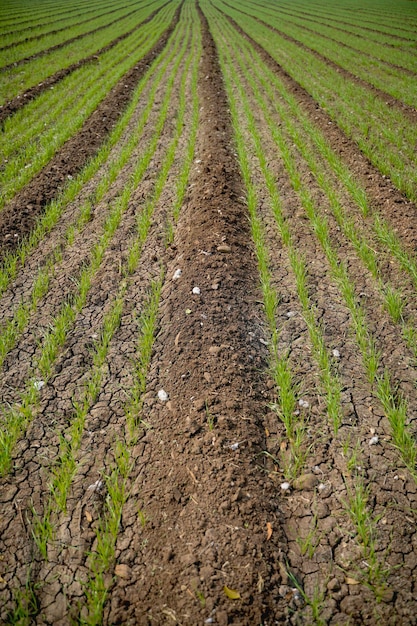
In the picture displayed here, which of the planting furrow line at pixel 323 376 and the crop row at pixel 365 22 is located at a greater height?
the crop row at pixel 365 22

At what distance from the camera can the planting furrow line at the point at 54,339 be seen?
275 cm

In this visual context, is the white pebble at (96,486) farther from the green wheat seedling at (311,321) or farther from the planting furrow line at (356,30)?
the planting furrow line at (356,30)

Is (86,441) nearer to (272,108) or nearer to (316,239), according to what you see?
(316,239)

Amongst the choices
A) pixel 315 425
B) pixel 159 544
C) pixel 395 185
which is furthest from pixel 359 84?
pixel 159 544

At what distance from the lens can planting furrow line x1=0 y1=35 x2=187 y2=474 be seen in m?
2.75

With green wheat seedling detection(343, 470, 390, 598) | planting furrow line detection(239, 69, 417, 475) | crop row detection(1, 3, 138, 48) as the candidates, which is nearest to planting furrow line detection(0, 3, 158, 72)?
crop row detection(1, 3, 138, 48)

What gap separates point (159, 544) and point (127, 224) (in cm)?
416

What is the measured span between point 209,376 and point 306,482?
42.0 inches

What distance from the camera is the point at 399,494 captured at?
7.71 feet

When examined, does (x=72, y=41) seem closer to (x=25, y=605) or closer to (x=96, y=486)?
(x=96, y=486)

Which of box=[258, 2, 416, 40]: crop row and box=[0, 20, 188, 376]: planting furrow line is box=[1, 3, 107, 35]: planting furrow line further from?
box=[0, 20, 188, 376]: planting furrow line

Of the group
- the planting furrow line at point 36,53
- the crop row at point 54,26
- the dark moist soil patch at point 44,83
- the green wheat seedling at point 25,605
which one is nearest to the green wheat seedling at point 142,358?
the green wheat seedling at point 25,605

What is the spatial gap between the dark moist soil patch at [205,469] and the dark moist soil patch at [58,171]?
237cm

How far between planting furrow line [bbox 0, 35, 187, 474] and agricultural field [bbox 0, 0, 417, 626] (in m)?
0.02
